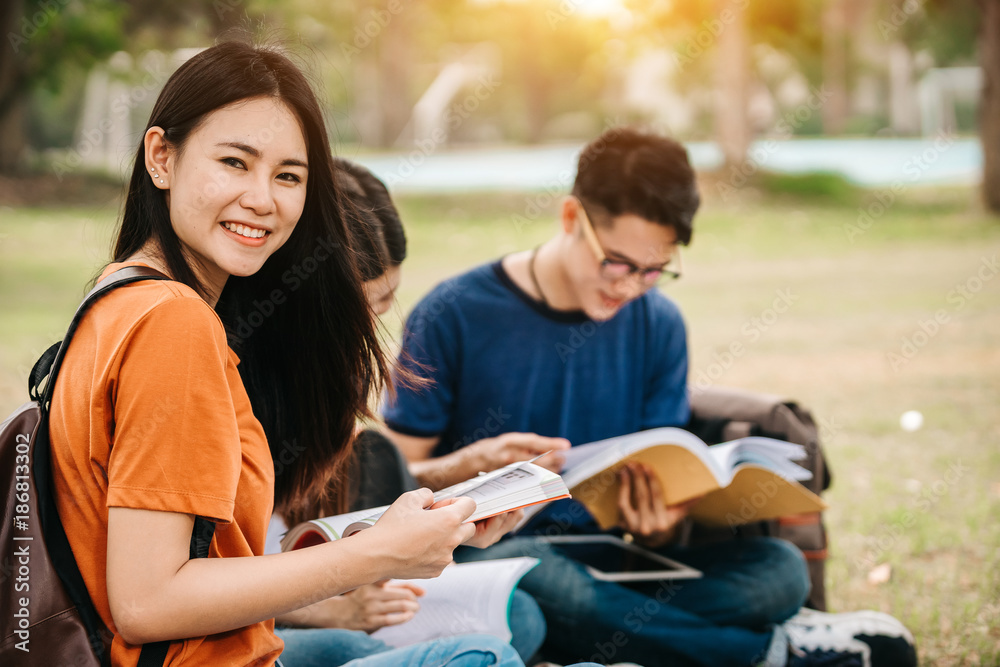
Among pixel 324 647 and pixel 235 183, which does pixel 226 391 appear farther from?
pixel 324 647

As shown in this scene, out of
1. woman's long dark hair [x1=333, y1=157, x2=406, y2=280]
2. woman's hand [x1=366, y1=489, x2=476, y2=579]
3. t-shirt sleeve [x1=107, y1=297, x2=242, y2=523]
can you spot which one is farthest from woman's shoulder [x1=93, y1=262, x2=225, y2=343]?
woman's long dark hair [x1=333, y1=157, x2=406, y2=280]

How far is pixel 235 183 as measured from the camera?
53.3 inches

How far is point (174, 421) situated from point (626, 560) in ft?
5.43

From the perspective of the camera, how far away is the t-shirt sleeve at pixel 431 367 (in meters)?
2.46

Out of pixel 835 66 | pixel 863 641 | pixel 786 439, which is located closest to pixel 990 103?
pixel 786 439

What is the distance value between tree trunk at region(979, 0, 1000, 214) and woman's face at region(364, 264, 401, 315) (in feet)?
Result: 34.9

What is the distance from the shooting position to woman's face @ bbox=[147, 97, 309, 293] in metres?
1.34

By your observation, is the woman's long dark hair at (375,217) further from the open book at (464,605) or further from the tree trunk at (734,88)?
the tree trunk at (734,88)

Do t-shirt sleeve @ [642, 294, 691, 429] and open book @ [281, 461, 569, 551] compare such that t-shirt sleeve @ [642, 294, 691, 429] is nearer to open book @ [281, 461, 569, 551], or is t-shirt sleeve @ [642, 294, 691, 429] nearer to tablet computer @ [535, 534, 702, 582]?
tablet computer @ [535, 534, 702, 582]

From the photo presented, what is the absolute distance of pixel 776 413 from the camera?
2.68 metres

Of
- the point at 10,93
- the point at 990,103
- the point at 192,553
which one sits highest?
the point at 10,93

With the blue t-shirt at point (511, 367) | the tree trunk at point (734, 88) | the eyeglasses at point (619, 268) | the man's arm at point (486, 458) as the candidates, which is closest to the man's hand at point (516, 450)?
the man's arm at point (486, 458)

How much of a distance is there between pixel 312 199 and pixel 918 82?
91.4ft

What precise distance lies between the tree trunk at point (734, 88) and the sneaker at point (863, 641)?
11.7m
